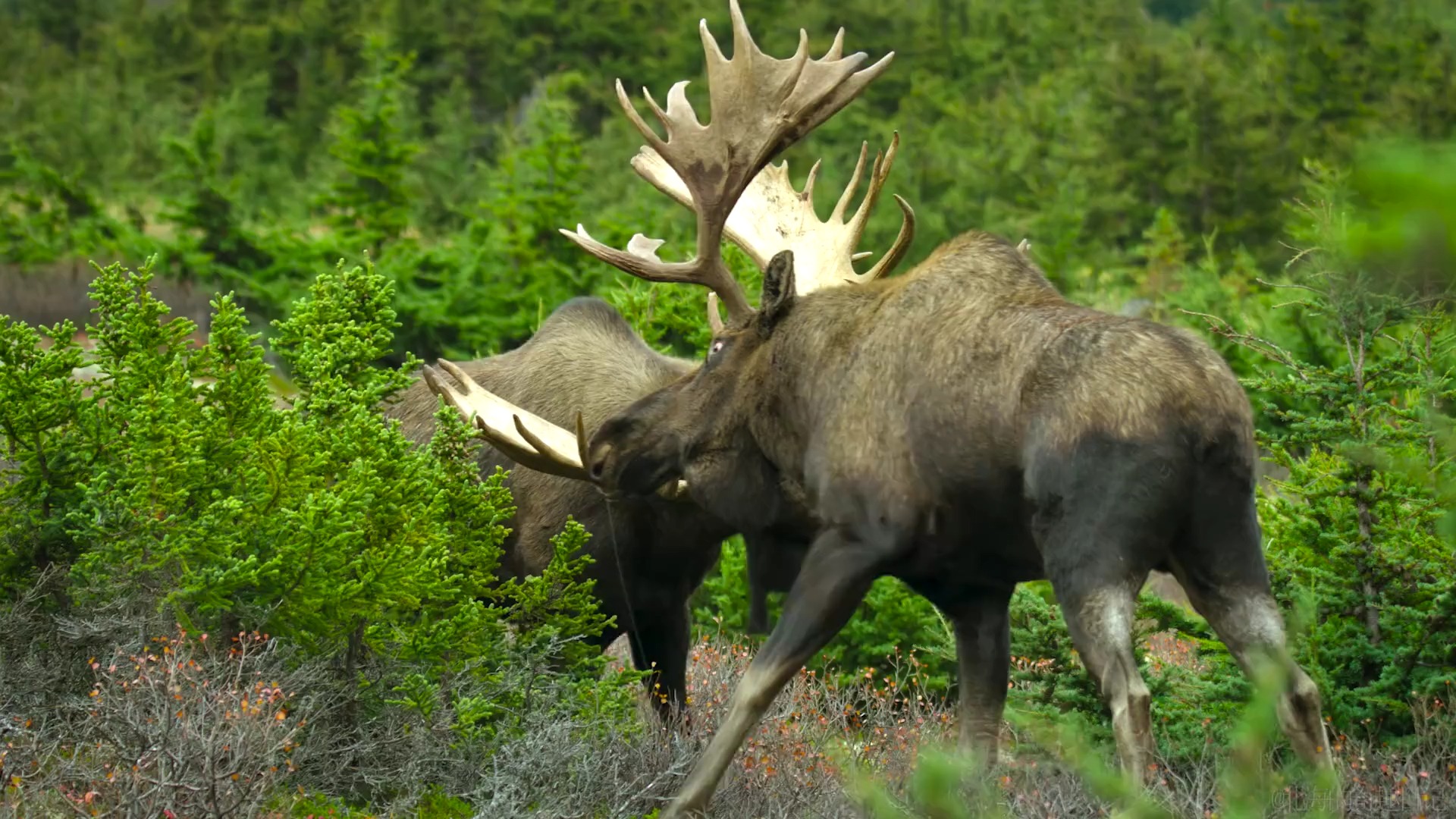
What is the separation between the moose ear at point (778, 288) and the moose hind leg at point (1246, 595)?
1.71m

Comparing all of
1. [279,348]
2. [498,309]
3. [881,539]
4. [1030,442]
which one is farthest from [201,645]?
[498,309]

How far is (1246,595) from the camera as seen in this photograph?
15.3 ft

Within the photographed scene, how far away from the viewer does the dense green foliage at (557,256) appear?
5375 millimetres

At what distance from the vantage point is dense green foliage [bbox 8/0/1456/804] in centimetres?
538

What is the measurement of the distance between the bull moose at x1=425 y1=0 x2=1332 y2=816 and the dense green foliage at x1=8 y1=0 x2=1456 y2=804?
536 mm

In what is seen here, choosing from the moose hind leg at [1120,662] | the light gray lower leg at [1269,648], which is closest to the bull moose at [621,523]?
the moose hind leg at [1120,662]

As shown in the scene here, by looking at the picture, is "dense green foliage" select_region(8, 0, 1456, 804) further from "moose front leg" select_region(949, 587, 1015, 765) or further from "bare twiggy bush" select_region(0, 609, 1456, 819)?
"moose front leg" select_region(949, 587, 1015, 765)

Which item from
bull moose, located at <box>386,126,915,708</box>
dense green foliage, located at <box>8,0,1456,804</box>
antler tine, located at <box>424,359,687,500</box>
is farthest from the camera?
antler tine, located at <box>424,359,687,500</box>

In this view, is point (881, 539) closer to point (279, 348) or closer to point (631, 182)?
point (279, 348)

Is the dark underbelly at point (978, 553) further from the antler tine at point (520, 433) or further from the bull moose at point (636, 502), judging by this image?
the antler tine at point (520, 433)

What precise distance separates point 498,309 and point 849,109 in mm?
14348

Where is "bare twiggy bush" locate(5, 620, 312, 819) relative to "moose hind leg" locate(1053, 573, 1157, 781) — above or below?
below

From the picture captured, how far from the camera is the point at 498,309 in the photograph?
1384cm

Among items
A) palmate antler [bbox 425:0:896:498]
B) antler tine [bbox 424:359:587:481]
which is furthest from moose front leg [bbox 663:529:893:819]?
antler tine [bbox 424:359:587:481]
